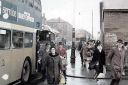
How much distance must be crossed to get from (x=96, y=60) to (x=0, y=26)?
5.75 m

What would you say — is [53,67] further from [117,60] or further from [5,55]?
[117,60]

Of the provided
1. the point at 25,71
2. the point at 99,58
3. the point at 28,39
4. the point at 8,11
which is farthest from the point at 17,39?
the point at 99,58

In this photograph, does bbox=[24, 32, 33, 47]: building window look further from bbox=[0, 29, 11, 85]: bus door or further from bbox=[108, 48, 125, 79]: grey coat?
bbox=[108, 48, 125, 79]: grey coat

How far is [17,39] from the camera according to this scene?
46.3ft

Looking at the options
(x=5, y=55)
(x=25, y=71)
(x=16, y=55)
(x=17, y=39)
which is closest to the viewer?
(x=5, y=55)

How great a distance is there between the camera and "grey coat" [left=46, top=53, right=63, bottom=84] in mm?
11836

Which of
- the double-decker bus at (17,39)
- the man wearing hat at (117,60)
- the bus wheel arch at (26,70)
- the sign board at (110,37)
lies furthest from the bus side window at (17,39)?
the sign board at (110,37)

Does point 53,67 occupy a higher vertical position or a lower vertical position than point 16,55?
lower

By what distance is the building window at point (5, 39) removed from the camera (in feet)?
40.3

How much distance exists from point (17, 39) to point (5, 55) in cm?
161

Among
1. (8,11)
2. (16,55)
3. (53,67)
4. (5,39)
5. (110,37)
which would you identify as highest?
(8,11)

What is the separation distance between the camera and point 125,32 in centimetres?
2275

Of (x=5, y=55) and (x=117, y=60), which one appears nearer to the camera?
(x=5, y=55)

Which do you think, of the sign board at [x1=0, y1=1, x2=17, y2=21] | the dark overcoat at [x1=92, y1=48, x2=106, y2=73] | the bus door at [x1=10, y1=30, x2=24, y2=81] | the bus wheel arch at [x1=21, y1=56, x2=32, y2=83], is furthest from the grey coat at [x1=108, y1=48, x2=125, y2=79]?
the bus wheel arch at [x1=21, y1=56, x2=32, y2=83]
